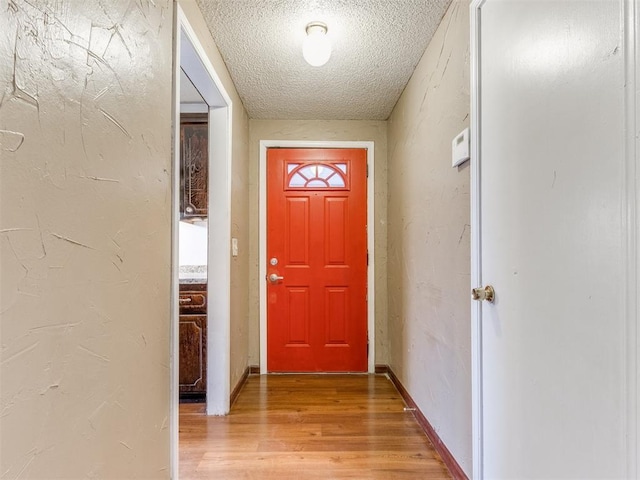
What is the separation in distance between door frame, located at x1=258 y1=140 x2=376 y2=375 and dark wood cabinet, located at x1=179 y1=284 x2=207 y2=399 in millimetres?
759

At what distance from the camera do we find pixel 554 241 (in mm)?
875

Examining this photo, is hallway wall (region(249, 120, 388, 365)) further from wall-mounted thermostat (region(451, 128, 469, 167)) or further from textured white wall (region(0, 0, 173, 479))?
textured white wall (region(0, 0, 173, 479))

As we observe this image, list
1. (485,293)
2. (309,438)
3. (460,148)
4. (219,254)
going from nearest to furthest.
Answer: (485,293) → (460,148) → (309,438) → (219,254)

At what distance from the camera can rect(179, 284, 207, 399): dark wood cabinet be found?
7.64 feet

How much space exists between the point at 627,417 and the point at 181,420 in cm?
223

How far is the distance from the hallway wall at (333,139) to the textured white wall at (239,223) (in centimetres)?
10

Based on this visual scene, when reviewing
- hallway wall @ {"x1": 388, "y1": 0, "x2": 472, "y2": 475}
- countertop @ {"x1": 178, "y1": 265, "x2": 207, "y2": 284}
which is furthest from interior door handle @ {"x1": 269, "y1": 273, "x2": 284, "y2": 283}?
hallway wall @ {"x1": 388, "y1": 0, "x2": 472, "y2": 475}

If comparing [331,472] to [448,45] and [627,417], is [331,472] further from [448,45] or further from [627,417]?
[448,45]

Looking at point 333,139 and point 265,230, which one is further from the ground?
point 333,139

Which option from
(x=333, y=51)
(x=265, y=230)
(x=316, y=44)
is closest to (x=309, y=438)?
(x=265, y=230)

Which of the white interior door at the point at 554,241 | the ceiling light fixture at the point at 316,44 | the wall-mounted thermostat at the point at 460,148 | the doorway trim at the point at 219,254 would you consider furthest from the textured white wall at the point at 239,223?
the white interior door at the point at 554,241

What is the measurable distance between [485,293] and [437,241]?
0.63 meters

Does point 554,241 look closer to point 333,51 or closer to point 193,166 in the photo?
point 333,51

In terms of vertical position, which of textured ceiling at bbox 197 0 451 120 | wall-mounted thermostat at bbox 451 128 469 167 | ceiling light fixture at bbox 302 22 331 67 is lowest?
wall-mounted thermostat at bbox 451 128 469 167
